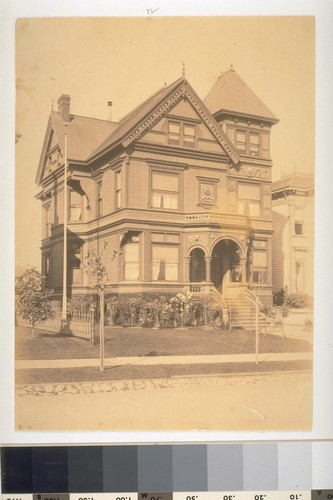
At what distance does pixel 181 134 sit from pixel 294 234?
0.65m

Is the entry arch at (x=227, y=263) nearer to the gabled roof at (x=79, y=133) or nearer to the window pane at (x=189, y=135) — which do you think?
the window pane at (x=189, y=135)

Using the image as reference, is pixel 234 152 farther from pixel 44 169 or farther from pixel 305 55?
pixel 44 169

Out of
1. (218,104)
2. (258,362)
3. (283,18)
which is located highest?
(283,18)

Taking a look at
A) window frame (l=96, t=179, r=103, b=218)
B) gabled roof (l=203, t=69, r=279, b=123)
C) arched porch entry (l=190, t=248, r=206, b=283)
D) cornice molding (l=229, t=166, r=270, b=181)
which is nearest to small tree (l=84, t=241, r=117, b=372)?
window frame (l=96, t=179, r=103, b=218)

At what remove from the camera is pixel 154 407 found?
1690 millimetres

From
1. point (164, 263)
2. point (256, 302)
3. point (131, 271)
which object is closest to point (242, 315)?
point (256, 302)

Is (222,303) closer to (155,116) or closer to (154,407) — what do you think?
(154,407)

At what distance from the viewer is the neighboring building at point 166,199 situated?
174 cm

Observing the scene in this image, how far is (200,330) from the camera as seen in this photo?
1733mm

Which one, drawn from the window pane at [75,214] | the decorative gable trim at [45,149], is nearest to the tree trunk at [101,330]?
the window pane at [75,214]

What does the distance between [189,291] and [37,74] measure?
1.11 m

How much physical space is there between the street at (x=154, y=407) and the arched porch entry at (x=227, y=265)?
396mm

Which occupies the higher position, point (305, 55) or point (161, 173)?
point (305, 55)

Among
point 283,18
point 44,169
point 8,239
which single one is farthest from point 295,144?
point 8,239
